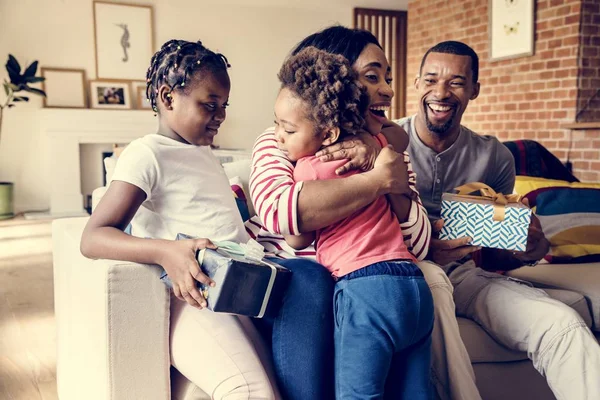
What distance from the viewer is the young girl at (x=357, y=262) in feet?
3.77

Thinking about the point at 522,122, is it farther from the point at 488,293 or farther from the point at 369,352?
the point at 369,352

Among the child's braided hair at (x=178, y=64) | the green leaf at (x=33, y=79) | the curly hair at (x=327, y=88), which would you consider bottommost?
the curly hair at (x=327, y=88)

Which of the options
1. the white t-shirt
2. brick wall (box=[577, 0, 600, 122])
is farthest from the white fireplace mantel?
the white t-shirt

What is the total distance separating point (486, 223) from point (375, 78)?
1.61 ft

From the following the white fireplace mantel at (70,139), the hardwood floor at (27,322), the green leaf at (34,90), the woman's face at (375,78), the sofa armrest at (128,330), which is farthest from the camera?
the white fireplace mantel at (70,139)

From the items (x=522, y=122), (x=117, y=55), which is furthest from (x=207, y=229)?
(x=117, y=55)

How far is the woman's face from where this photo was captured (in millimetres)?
1428

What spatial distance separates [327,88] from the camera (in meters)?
1.21

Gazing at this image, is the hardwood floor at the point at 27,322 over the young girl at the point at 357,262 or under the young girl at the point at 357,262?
under

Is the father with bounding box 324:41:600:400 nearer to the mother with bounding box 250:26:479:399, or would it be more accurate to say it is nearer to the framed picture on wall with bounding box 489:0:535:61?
the mother with bounding box 250:26:479:399

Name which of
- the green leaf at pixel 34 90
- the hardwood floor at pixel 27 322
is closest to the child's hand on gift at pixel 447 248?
the hardwood floor at pixel 27 322

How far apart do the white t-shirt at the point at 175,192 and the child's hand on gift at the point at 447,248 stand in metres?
0.52

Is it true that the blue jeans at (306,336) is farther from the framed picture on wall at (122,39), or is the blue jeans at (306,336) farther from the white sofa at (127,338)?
the framed picture on wall at (122,39)

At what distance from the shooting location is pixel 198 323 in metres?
1.28
